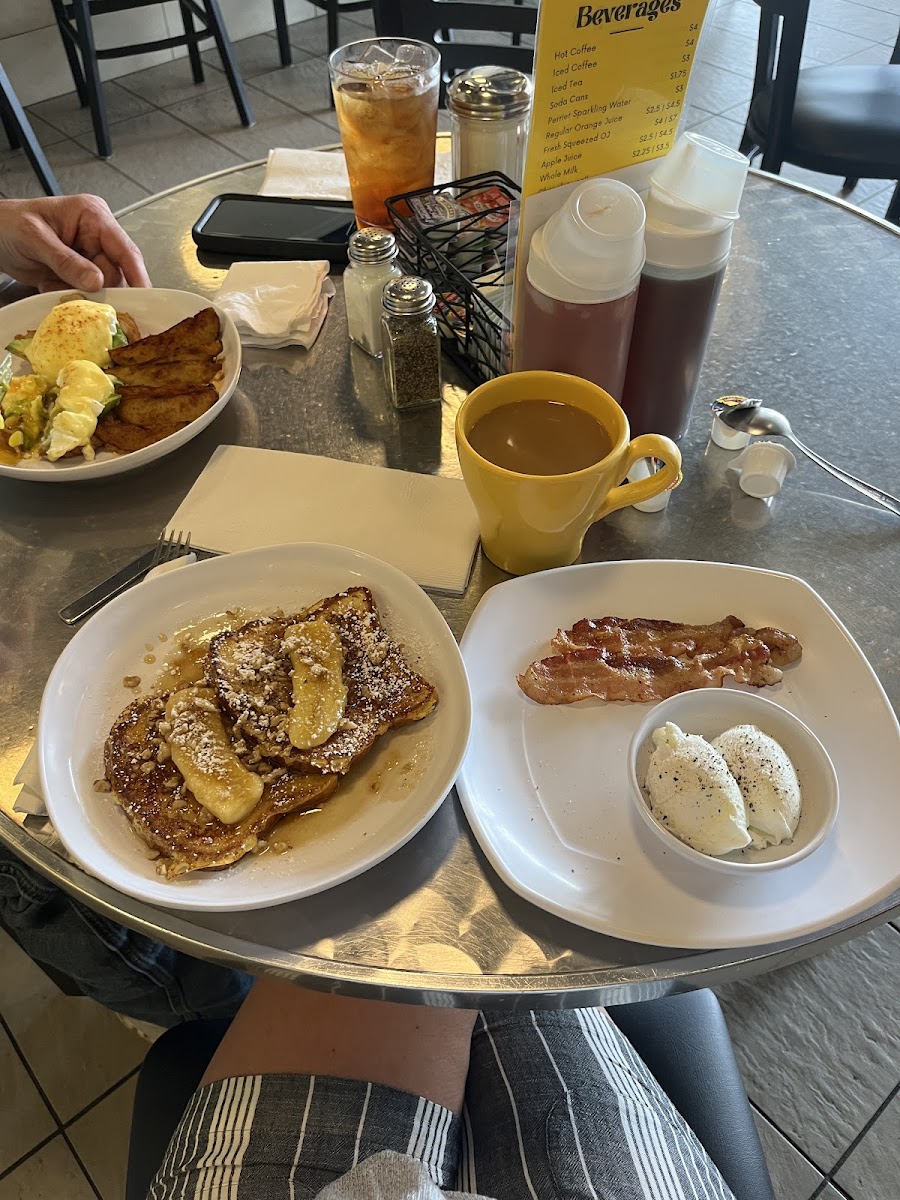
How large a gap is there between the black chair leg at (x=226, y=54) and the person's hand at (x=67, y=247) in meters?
2.83

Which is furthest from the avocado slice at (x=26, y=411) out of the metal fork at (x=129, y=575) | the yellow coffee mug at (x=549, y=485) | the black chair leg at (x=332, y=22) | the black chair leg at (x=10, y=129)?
the black chair leg at (x=332, y=22)

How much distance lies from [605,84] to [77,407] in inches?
27.1

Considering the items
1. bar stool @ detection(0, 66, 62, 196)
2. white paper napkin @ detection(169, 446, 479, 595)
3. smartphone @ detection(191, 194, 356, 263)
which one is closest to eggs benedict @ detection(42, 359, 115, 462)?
white paper napkin @ detection(169, 446, 479, 595)

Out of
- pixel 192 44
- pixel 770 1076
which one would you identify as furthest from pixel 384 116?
pixel 192 44

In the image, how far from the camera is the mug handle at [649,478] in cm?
81

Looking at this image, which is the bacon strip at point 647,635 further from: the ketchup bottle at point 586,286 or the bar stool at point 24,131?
the bar stool at point 24,131

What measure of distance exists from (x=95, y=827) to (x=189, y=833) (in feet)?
0.26

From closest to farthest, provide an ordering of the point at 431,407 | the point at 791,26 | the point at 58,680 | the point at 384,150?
the point at 58,680 → the point at 431,407 → the point at 384,150 → the point at 791,26

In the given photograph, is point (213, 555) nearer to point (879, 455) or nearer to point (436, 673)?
point (436, 673)

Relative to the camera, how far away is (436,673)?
30.7 inches

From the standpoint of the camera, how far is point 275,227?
135 cm

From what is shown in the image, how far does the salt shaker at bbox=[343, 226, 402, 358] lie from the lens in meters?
1.06

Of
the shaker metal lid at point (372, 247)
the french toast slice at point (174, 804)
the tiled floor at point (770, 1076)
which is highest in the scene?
the shaker metal lid at point (372, 247)

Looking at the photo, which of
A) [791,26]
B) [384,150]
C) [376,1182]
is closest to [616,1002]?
[376,1182]
